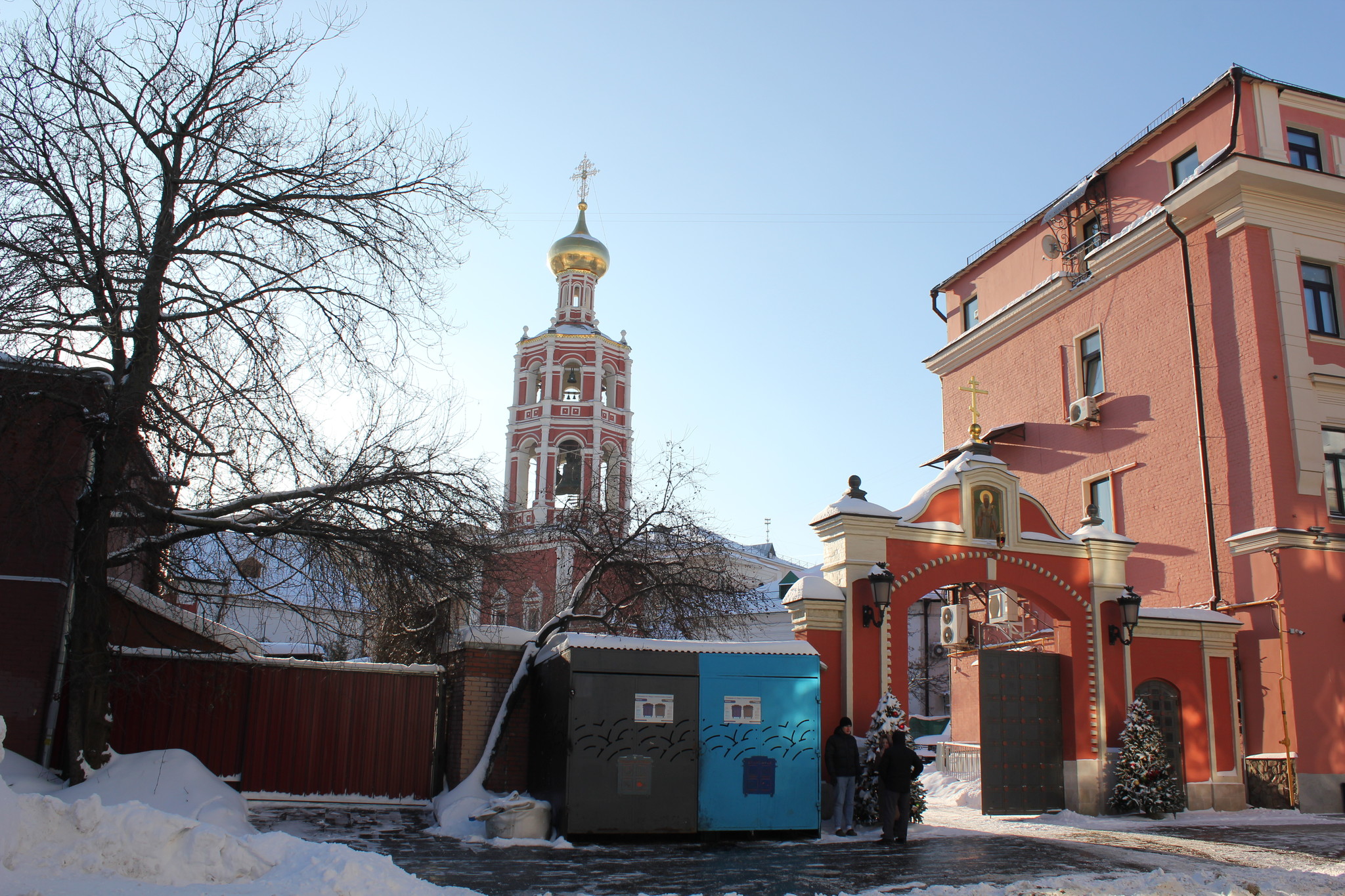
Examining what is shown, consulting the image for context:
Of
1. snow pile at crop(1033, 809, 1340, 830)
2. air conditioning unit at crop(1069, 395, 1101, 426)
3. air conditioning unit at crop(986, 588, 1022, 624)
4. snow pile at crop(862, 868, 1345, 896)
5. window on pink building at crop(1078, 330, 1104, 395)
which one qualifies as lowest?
snow pile at crop(1033, 809, 1340, 830)

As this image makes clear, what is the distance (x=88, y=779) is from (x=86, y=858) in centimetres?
435

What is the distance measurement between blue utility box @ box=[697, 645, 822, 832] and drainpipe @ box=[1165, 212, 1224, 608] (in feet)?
33.4

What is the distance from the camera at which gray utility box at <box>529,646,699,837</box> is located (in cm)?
1243

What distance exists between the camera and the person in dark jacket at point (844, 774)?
13906 mm

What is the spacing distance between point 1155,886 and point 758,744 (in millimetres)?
5011

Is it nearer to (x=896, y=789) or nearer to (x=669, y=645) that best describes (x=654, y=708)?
(x=669, y=645)

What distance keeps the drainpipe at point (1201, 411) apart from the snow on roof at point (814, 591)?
8.42 metres

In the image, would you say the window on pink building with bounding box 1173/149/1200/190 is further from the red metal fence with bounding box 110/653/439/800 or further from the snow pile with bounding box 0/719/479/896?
the snow pile with bounding box 0/719/479/896

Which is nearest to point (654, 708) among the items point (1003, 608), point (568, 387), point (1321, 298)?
point (1003, 608)

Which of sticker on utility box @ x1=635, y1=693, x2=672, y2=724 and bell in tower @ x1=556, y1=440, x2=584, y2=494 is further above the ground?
bell in tower @ x1=556, y1=440, x2=584, y2=494

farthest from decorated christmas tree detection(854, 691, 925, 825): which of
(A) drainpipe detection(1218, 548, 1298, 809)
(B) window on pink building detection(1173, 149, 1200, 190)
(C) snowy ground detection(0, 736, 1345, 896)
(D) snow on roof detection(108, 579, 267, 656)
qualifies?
(B) window on pink building detection(1173, 149, 1200, 190)

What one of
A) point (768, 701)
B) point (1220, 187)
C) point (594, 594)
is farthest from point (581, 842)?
point (1220, 187)

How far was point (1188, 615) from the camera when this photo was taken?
18.4 meters

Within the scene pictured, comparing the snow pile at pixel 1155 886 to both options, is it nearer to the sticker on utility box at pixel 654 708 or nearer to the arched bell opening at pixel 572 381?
the sticker on utility box at pixel 654 708
